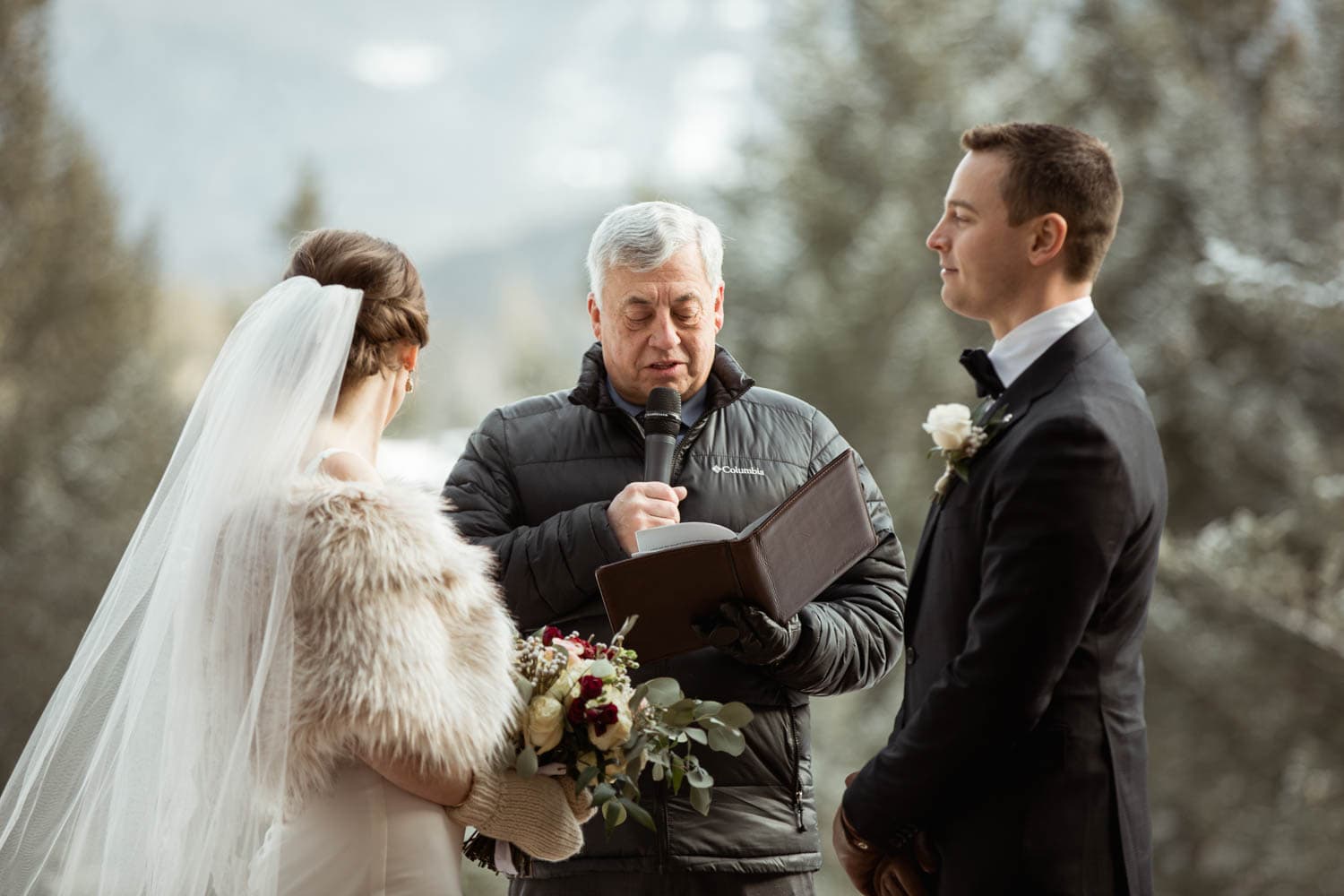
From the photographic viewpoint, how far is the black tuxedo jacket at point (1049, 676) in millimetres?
2256

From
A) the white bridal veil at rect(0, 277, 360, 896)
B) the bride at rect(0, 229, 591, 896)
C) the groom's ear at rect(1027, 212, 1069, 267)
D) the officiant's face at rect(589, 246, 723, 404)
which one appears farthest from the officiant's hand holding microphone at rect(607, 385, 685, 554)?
the groom's ear at rect(1027, 212, 1069, 267)

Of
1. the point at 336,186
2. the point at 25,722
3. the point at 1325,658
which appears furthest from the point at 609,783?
the point at 336,186

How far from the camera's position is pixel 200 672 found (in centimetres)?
246

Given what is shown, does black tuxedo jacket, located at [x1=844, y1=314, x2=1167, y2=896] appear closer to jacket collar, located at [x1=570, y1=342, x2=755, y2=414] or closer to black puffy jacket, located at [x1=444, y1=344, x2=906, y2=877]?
black puffy jacket, located at [x1=444, y1=344, x2=906, y2=877]

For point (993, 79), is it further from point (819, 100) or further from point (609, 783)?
point (609, 783)

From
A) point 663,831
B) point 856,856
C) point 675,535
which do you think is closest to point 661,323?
point 675,535

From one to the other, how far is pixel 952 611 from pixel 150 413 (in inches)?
808

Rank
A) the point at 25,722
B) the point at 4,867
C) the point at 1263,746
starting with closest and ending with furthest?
the point at 4,867, the point at 1263,746, the point at 25,722

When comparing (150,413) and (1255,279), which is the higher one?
(150,413)

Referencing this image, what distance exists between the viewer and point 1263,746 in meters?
13.7

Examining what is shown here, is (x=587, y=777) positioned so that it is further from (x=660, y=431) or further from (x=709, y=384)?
(x=709, y=384)

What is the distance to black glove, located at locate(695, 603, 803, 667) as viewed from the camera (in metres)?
2.62

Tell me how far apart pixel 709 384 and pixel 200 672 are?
1.36 m

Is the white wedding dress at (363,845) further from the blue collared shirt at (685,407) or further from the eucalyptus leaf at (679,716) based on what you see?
the blue collared shirt at (685,407)
